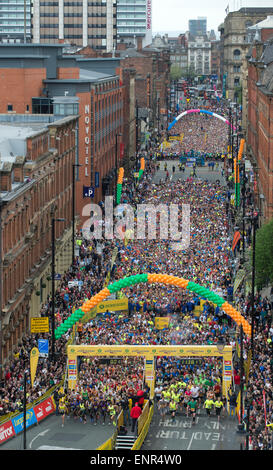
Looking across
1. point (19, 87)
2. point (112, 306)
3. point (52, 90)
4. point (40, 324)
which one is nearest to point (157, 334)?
point (112, 306)

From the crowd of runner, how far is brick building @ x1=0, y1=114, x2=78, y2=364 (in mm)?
1329

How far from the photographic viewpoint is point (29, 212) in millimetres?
61438

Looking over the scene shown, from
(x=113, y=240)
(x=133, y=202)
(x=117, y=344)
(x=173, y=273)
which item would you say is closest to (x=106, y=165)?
(x=133, y=202)

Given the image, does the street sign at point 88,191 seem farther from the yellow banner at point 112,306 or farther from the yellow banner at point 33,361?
the yellow banner at point 33,361

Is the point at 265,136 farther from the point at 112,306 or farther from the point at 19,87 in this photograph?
the point at 112,306

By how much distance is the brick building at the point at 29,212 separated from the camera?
54.8 m

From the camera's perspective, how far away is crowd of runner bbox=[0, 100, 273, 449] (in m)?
45.6

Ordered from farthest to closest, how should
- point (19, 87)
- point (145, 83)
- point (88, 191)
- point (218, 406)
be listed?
point (145, 83)
point (19, 87)
point (88, 191)
point (218, 406)

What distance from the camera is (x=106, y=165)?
112 m

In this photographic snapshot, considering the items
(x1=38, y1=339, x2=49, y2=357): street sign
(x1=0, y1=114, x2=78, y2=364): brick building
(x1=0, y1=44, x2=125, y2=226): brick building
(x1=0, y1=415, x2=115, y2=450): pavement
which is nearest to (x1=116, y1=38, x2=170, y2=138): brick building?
(x1=0, y1=44, x2=125, y2=226): brick building

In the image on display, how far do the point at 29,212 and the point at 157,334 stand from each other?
465 inches

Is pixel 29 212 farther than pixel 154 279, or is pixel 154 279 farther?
pixel 29 212

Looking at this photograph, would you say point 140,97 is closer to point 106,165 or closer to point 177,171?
point 177,171

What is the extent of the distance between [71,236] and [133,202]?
71.2ft
